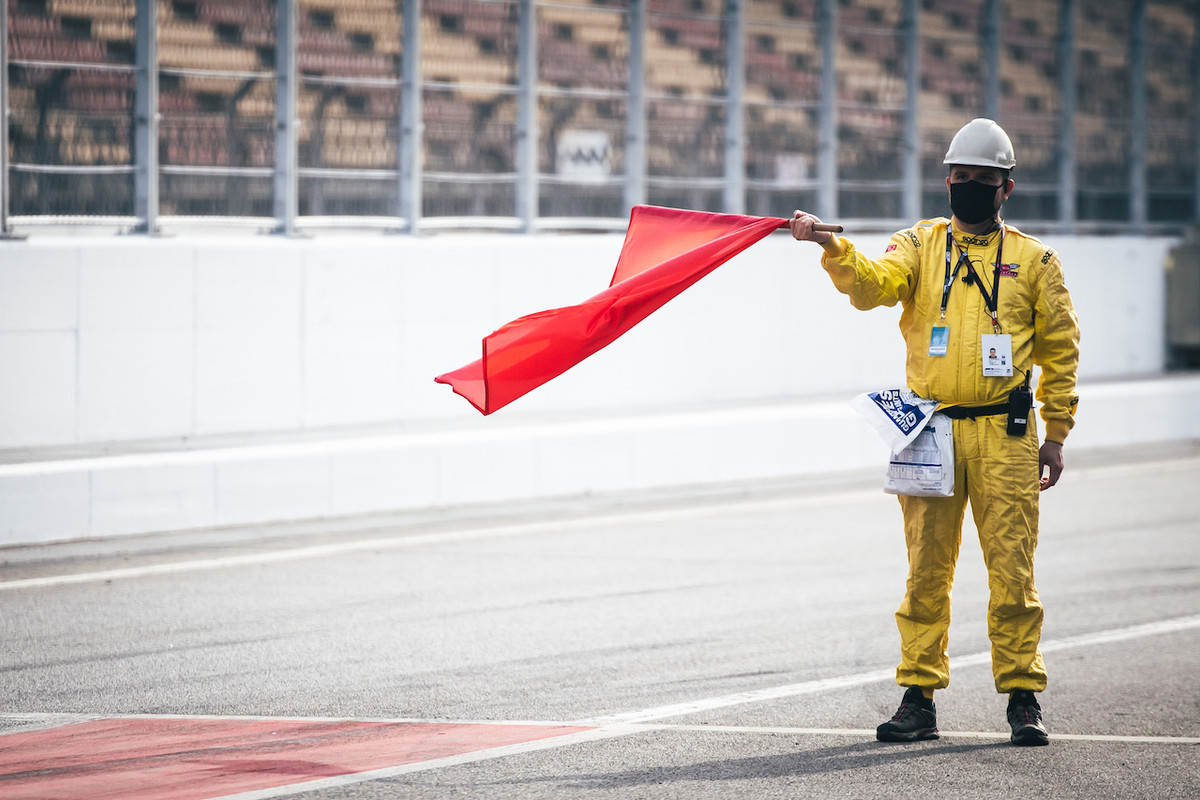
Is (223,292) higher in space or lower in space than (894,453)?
higher

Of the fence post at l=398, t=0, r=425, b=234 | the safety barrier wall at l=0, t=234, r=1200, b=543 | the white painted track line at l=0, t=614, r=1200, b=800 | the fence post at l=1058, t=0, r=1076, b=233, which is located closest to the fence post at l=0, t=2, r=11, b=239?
the safety barrier wall at l=0, t=234, r=1200, b=543

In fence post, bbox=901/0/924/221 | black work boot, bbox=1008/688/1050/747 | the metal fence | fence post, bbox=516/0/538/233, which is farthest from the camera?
fence post, bbox=901/0/924/221

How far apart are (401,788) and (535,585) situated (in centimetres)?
409

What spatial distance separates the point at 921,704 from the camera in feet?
20.2

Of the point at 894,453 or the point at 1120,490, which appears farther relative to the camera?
the point at 1120,490

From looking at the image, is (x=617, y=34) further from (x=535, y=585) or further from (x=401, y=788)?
(x=401, y=788)

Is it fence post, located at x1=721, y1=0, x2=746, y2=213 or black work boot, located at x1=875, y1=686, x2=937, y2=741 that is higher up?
fence post, located at x1=721, y1=0, x2=746, y2=213

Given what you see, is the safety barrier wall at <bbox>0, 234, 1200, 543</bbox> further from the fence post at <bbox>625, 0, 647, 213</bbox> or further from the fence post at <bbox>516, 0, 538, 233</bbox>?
the fence post at <bbox>625, 0, 647, 213</bbox>

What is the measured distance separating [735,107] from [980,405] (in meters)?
10.6

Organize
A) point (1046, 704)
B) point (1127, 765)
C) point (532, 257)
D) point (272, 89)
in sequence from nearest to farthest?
point (1127, 765) → point (1046, 704) → point (272, 89) → point (532, 257)

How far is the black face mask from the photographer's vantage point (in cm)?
613

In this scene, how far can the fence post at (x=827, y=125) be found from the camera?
16.8m

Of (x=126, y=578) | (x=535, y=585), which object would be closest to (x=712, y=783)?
(x=535, y=585)

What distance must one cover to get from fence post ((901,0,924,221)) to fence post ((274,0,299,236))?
7022mm
